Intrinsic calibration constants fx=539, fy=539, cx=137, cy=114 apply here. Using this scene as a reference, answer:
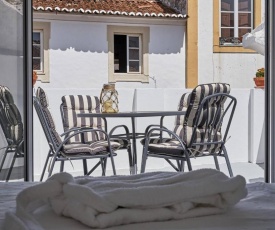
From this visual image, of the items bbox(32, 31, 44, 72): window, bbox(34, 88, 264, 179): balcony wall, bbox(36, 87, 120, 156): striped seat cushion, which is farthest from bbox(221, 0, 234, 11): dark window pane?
bbox(36, 87, 120, 156): striped seat cushion

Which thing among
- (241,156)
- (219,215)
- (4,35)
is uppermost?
(4,35)

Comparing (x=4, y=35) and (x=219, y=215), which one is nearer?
(x=219, y=215)

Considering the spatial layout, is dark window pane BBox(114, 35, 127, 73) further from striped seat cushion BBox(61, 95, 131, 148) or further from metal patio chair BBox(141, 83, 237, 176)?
metal patio chair BBox(141, 83, 237, 176)

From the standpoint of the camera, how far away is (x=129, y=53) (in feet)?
32.3

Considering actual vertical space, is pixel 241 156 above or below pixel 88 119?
below

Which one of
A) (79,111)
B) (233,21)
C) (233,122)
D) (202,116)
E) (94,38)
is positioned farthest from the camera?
(233,21)

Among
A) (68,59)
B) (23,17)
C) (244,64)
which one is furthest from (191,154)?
(244,64)

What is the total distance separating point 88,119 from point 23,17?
1982mm

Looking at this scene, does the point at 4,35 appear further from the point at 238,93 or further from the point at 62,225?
the point at 238,93

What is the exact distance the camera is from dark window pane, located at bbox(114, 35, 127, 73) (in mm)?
9734

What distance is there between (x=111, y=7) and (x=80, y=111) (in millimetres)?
4995

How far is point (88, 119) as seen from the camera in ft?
16.3

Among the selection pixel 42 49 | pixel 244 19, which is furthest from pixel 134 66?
pixel 244 19

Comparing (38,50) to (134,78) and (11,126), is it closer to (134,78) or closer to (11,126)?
(134,78)
